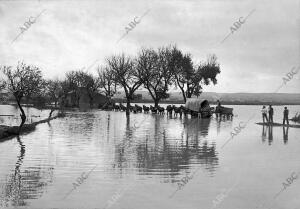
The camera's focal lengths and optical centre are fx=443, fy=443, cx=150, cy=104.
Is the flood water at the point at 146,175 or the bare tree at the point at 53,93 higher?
the bare tree at the point at 53,93

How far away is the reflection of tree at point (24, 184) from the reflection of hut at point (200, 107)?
39745mm

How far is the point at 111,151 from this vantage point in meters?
17.9

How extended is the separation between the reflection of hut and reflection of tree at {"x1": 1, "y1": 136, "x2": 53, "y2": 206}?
39.7 m

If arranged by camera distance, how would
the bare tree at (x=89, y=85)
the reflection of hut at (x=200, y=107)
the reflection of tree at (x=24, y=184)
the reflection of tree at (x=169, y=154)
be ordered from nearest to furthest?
the reflection of tree at (x=24, y=184) < the reflection of tree at (x=169, y=154) < the reflection of hut at (x=200, y=107) < the bare tree at (x=89, y=85)

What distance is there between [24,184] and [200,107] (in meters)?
43.3

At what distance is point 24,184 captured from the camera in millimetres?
10953

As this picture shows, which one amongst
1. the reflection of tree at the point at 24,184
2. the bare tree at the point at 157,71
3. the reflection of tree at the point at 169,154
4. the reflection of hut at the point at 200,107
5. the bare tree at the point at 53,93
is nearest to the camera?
the reflection of tree at the point at 24,184

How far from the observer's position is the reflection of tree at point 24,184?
940 cm

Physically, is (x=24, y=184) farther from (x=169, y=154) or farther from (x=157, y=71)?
(x=157, y=71)

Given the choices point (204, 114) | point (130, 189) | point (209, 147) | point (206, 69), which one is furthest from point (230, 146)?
point (206, 69)

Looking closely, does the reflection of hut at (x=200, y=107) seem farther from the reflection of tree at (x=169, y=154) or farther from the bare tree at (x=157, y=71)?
the reflection of tree at (x=169, y=154)

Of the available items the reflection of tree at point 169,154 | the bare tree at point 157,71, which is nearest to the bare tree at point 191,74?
the bare tree at point 157,71

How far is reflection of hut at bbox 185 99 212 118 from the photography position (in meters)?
52.4

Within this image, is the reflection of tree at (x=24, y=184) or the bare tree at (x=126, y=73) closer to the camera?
the reflection of tree at (x=24, y=184)
